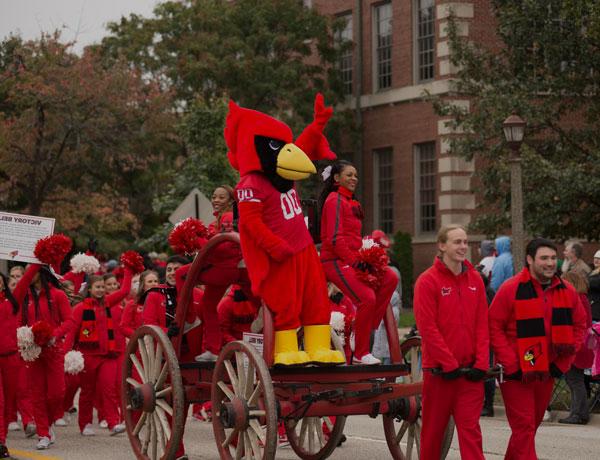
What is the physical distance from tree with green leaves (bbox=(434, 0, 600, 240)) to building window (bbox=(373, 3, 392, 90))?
9839mm

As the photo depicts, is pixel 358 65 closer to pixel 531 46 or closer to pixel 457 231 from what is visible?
pixel 531 46

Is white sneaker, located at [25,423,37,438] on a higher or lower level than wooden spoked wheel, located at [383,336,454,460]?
lower

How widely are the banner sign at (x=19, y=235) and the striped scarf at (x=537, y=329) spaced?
5.43 m

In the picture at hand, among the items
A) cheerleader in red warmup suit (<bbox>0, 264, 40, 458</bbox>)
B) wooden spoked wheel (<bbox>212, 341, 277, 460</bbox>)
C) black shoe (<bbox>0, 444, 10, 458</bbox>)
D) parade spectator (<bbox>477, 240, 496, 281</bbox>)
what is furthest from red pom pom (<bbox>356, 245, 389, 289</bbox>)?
parade spectator (<bbox>477, 240, 496, 281</bbox>)

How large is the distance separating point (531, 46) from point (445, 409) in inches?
624

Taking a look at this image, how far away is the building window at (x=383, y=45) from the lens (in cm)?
3569

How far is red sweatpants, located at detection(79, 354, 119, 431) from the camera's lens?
14.5 meters

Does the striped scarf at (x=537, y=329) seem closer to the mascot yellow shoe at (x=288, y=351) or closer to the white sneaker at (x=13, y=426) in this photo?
the mascot yellow shoe at (x=288, y=351)

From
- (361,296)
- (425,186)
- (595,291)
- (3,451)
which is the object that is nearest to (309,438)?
(361,296)

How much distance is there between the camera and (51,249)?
12.7 meters

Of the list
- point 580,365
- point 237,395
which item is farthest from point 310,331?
point 580,365

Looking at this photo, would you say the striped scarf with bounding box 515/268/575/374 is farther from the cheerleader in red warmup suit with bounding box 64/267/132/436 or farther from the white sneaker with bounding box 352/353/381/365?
the cheerleader in red warmup suit with bounding box 64/267/132/436

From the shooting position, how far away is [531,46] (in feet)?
79.5

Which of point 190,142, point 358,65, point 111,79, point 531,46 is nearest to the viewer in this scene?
point 531,46
